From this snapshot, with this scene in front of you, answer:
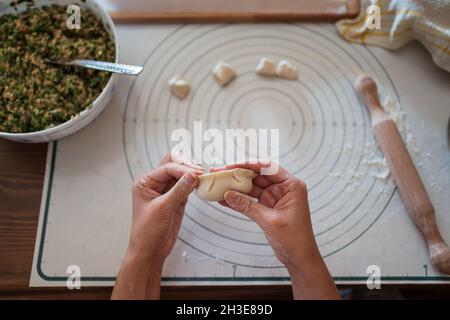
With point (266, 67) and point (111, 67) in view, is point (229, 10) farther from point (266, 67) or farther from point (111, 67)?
point (111, 67)

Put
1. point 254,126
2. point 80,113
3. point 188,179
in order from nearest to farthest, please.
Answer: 1. point 188,179
2. point 80,113
3. point 254,126

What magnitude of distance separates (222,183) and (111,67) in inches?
15.7

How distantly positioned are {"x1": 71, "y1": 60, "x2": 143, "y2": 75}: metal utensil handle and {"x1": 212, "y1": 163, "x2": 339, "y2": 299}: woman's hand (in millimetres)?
333

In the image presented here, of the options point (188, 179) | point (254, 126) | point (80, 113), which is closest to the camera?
point (188, 179)

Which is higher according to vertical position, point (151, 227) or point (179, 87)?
point (179, 87)

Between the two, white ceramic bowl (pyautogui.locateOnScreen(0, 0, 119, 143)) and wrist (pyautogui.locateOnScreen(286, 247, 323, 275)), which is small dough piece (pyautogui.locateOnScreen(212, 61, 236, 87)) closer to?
white ceramic bowl (pyautogui.locateOnScreen(0, 0, 119, 143))

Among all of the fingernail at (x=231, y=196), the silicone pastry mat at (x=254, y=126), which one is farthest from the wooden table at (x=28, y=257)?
the fingernail at (x=231, y=196)

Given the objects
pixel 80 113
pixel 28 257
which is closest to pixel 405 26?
pixel 80 113

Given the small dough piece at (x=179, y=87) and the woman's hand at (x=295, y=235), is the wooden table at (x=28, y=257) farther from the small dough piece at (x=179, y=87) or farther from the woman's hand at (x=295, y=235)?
the small dough piece at (x=179, y=87)

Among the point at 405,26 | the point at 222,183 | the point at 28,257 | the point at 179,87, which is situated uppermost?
the point at 405,26

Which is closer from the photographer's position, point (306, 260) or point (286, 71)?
point (306, 260)

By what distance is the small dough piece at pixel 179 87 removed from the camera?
1.04 m

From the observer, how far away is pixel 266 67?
106 centimetres

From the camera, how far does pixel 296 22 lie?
1124 millimetres
